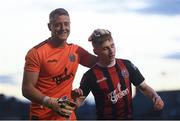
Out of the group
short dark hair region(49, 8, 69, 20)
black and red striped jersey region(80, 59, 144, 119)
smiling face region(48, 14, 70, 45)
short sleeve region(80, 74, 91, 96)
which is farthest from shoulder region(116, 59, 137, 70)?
short dark hair region(49, 8, 69, 20)

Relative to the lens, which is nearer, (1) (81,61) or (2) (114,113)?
(2) (114,113)

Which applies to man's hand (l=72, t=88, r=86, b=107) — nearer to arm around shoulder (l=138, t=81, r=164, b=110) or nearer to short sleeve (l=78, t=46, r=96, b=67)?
short sleeve (l=78, t=46, r=96, b=67)

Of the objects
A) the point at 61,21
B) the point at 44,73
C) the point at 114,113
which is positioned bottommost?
the point at 114,113

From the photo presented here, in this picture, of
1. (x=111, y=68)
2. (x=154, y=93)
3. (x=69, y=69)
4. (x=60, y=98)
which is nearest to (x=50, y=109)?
(x=60, y=98)

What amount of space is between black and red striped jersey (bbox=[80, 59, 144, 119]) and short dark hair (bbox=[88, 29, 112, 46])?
248mm

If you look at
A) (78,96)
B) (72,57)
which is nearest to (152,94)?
(78,96)

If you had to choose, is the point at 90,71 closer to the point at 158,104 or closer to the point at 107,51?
the point at 107,51

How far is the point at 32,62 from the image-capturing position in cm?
412

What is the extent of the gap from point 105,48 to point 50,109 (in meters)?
0.83

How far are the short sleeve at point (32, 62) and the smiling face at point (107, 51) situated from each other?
2.11ft

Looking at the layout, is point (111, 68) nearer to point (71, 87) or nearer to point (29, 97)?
point (71, 87)

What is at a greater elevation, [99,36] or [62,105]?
[99,36]

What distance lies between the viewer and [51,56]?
4.20 m

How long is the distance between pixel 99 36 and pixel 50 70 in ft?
2.00
